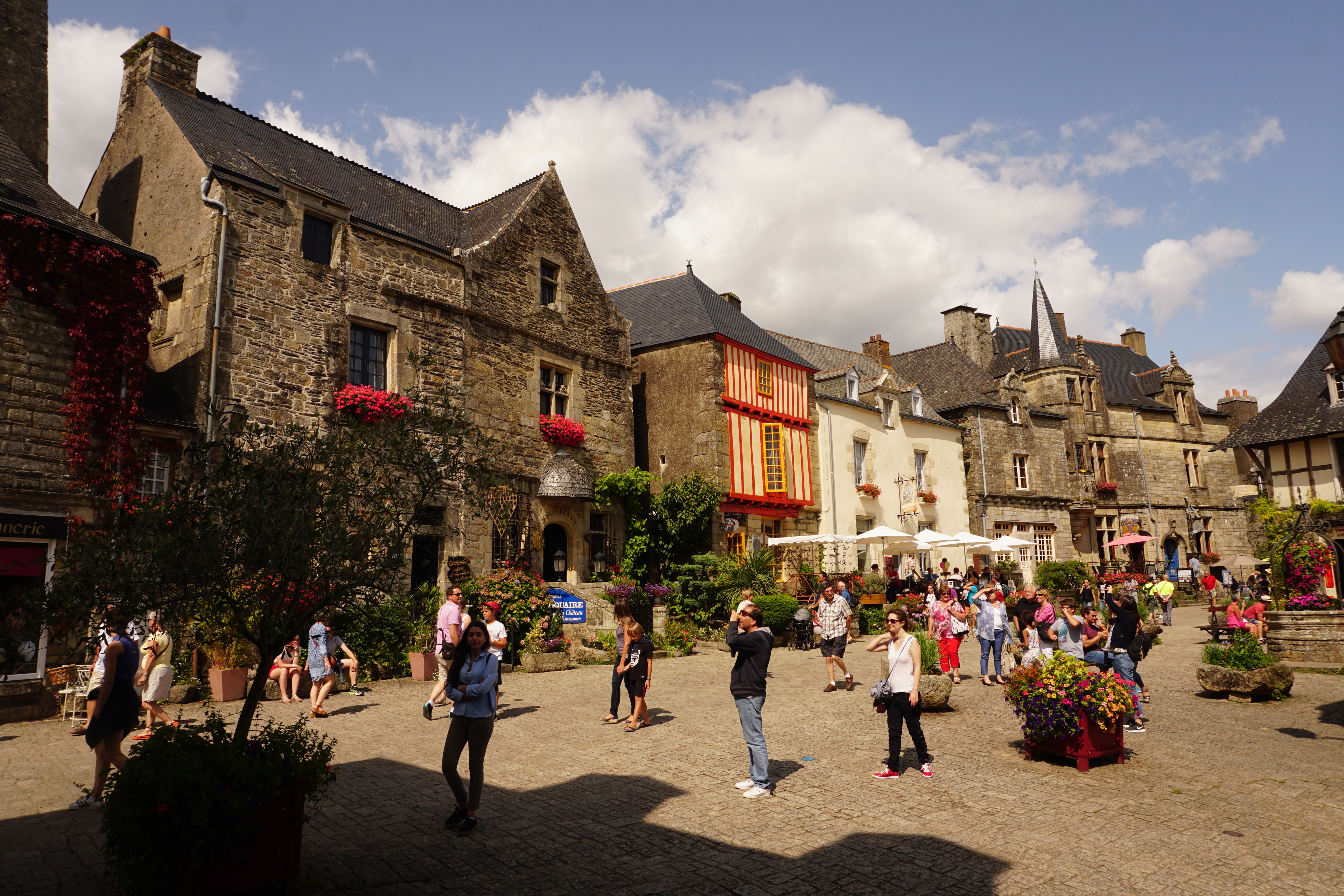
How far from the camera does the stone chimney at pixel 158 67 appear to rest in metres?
14.6

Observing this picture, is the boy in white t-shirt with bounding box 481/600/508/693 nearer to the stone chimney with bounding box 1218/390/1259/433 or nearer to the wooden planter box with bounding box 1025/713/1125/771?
the wooden planter box with bounding box 1025/713/1125/771

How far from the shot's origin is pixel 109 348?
10.9 m

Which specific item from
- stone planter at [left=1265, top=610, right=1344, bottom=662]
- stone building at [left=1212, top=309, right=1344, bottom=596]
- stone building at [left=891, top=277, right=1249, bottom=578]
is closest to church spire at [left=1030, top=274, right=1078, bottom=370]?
stone building at [left=891, top=277, right=1249, bottom=578]

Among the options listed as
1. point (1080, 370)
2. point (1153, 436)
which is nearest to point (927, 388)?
point (1080, 370)

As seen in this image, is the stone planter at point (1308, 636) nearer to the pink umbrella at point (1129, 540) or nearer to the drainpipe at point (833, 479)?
the drainpipe at point (833, 479)

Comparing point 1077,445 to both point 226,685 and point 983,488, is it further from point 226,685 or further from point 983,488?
point 226,685

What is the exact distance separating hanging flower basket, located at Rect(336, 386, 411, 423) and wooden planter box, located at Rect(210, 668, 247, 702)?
4627 millimetres

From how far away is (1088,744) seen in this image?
6910 mm

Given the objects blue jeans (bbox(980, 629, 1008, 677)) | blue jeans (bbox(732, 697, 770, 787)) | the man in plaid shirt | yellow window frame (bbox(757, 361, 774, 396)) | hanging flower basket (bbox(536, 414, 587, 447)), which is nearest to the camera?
blue jeans (bbox(732, 697, 770, 787))

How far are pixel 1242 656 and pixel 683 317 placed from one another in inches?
579

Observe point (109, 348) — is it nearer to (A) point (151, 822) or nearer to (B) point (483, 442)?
(B) point (483, 442)

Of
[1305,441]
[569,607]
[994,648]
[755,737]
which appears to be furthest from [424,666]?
[1305,441]

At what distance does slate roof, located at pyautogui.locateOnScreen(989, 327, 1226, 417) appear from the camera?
33.8 metres

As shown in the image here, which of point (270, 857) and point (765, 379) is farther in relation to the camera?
point (765, 379)
